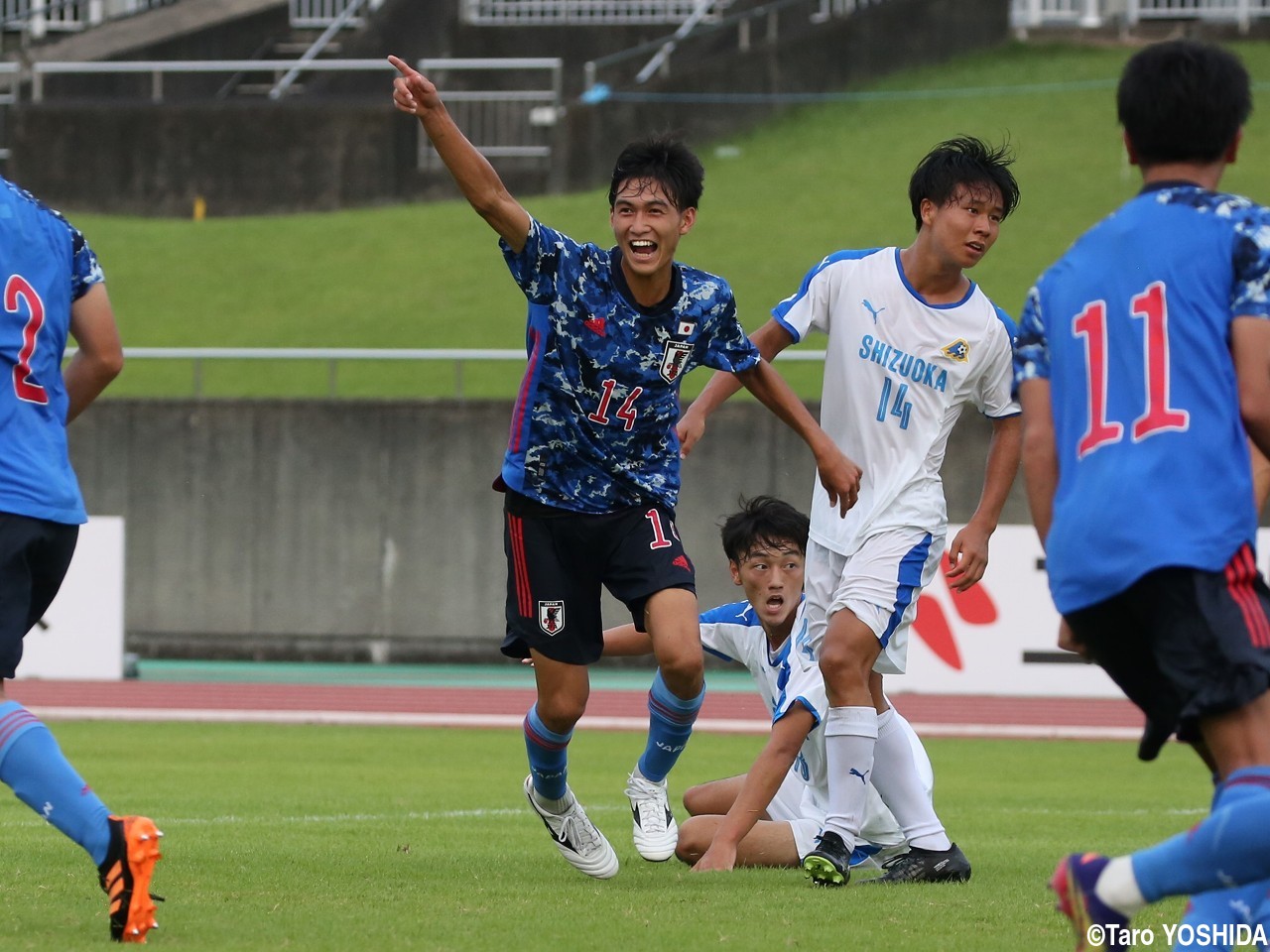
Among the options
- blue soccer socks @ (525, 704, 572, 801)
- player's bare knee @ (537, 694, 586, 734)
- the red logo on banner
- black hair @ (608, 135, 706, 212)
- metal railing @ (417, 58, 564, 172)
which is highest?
metal railing @ (417, 58, 564, 172)

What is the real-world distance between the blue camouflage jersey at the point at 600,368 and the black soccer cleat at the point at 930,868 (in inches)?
60.0

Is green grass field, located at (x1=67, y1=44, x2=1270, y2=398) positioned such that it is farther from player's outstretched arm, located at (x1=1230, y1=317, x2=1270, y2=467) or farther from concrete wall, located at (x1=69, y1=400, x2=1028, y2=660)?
player's outstretched arm, located at (x1=1230, y1=317, x2=1270, y2=467)

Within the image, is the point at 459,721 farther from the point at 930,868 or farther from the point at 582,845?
the point at 930,868

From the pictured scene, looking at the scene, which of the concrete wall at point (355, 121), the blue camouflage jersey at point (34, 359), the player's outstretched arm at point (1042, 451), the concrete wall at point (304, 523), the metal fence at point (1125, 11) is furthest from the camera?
the metal fence at point (1125, 11)

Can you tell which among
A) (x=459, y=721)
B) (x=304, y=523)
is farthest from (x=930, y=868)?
(x=304, y=523)

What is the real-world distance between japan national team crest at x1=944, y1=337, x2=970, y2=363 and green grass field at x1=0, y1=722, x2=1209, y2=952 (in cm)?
183

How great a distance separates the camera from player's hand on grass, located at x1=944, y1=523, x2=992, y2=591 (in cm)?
658

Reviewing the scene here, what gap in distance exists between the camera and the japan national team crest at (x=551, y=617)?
254 inches

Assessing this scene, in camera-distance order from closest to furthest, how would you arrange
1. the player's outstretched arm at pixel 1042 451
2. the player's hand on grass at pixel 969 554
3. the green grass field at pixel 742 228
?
the player's outstretched arm at pixel 1042 451, the player's hand on grass at pixel 969 554, the green grass field at pixel 742 228

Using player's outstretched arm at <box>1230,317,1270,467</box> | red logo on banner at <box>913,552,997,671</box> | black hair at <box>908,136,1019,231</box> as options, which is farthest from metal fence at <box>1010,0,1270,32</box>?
player's outstretched arm at <box>1230,317,1270,467</box>

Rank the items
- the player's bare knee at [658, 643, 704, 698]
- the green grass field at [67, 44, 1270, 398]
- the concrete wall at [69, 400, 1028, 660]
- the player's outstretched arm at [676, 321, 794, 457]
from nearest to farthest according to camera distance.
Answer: the player's bare knee at [658, 643, 704, 698] → the player's outstretched arm at [676, 321, 794, 457] → the concrete wall at [69, 400, 1028, 660] → the green grass field at [67, 44, 1270, 398]

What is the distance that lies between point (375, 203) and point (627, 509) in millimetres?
24493

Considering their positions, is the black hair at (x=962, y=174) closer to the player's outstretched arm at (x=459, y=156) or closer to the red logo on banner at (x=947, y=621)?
the player's outstretched arm at (x=459, y=156)

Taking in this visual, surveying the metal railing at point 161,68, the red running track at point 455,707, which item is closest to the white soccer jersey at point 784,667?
the red running track at point 455,707
